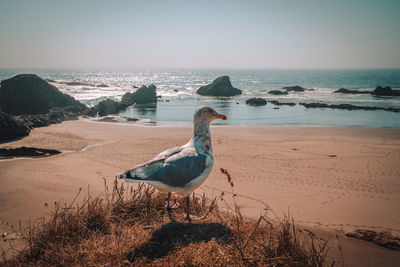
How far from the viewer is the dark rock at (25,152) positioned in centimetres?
1024

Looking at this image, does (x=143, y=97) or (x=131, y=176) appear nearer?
(x=131, y=176)

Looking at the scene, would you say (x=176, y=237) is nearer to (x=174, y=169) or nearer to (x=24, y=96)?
(x=174, y=169)

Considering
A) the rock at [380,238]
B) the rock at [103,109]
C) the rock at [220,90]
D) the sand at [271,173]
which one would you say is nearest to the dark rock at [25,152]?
the sand at [271,173]

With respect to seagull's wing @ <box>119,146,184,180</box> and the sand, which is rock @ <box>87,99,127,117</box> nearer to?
the sand

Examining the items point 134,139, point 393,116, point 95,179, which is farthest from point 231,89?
point 95,179

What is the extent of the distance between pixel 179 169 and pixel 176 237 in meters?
0.91

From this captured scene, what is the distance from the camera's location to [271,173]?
933cm

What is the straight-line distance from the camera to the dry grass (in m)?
2.95

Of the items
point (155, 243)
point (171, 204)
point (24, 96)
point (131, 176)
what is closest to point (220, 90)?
point (24, 96)

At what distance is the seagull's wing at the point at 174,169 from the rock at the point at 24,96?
23.0 metres

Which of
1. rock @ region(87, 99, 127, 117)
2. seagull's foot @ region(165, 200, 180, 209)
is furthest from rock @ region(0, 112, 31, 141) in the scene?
seagull's foot @ region(165, 200, 180, 209)

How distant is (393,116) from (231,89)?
25582 mm

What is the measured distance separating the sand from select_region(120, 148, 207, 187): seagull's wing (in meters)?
2.24

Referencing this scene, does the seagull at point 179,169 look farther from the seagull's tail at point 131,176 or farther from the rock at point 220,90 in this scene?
the rock at point 220,90
